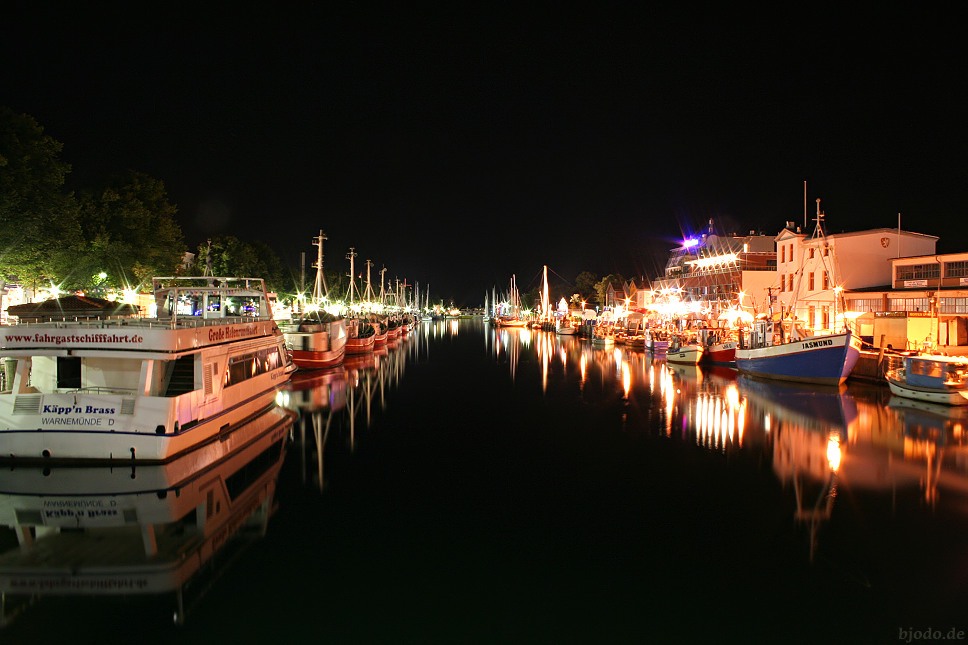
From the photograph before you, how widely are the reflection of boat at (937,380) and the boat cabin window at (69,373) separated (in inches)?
1142

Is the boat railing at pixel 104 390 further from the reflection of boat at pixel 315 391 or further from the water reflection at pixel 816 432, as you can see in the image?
the water reflection at pixel 816 432

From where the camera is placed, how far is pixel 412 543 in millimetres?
10656

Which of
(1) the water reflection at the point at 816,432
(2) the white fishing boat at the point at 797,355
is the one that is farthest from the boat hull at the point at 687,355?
(1) the water reflection at the point at 816,432

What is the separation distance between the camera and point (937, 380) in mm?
24234

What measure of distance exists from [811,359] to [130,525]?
30.3 m

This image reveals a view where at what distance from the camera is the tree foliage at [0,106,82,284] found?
24859 mm

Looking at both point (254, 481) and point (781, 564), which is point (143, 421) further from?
point (781, 564)

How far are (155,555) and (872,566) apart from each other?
11.4m

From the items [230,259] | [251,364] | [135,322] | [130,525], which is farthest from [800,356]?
[230,259]

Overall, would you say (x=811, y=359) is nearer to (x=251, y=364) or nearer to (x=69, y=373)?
(x=251, y=364)

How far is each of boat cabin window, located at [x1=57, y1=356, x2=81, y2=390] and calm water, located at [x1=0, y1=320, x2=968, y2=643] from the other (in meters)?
5.18

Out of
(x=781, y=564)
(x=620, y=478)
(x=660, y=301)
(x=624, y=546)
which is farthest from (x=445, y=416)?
(x=660, y=301)

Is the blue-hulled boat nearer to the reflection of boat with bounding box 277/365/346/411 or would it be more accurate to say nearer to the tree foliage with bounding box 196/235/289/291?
the reflection of boat with bounding box 277/365/346/411

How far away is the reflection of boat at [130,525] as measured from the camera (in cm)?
897
